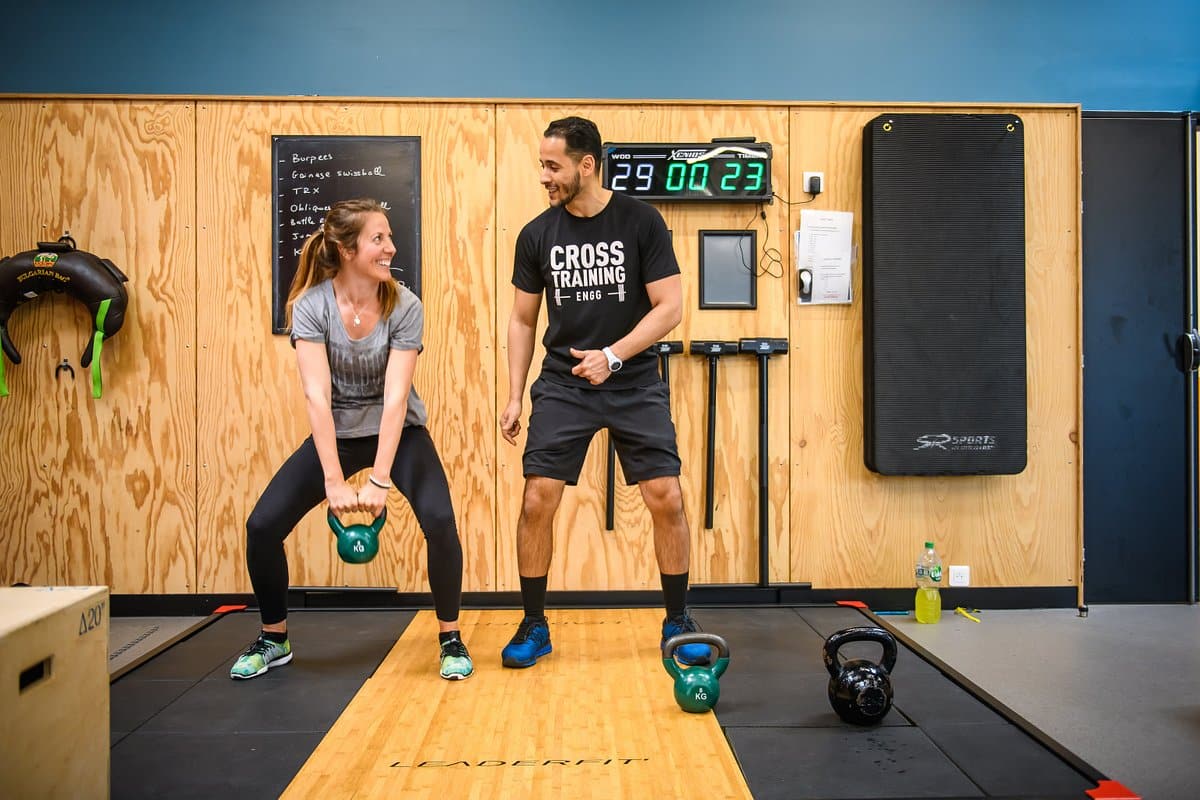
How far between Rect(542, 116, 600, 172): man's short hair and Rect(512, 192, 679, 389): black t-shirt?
0.19m

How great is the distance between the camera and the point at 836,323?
363 centimetres

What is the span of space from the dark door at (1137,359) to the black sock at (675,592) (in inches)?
86.0

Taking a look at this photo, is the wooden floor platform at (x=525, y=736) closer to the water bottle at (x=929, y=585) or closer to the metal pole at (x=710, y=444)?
the metal pole at (x=710, y=444)

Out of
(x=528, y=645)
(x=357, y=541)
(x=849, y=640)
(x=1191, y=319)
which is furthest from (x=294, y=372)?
(x=1191, y=319)

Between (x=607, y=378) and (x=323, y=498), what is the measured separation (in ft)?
3.10

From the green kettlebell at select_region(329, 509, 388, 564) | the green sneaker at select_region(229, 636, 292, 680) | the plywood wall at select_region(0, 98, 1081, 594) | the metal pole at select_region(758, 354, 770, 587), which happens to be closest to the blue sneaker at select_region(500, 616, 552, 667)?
the green kettlebell at select_region(329, 509, 388, 564)

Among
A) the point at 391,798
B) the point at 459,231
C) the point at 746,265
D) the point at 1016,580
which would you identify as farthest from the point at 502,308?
the point at 1016,580

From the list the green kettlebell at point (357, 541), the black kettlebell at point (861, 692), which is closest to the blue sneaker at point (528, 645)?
the green kettlebell at point (357, 541)

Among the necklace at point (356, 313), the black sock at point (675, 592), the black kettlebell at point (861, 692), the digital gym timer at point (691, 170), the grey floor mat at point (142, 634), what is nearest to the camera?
the black kettlebell at point (861, 692)

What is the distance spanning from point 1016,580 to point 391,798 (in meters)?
2.91

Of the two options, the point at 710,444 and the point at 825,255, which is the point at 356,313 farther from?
the point at 825,255

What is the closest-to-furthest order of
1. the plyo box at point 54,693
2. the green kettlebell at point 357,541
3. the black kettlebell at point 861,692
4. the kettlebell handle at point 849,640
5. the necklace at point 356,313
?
1. the plyo box at point 54,693
2. the black kettlebell at point 861,692
3. the kettlebell handle at point 849,640
4. the green kettlebell at point 357,541
5. the necklace at point 356,313

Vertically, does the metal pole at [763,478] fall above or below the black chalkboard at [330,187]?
below

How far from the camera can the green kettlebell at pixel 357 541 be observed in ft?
8.18
